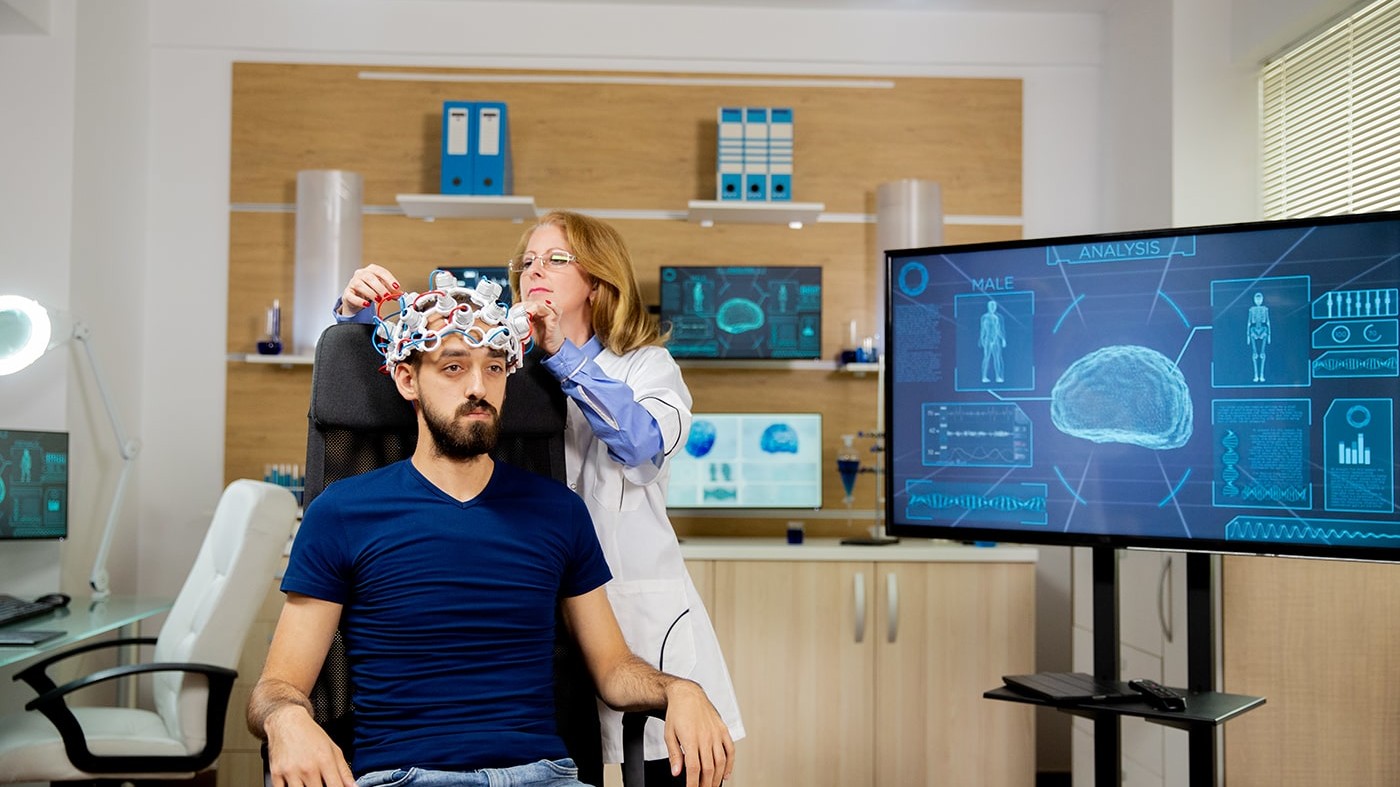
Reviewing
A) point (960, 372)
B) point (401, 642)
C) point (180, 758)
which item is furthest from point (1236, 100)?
point (180, 758)

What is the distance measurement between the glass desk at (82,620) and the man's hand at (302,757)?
1.21 metres

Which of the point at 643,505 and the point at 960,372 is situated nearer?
the point at 643,505

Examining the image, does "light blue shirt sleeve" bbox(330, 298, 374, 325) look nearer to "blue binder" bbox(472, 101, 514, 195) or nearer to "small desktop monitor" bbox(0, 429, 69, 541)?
"small desktop monitor" bbox(0, 429, 69, 541)

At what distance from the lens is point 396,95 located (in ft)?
13.3


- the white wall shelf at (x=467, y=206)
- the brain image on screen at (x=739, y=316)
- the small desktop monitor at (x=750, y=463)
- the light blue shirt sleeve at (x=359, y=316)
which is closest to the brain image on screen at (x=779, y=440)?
the small desktop monitor at (x=750, y=463)

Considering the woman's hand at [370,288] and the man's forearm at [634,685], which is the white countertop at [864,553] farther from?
the woman's hand at [370,288]

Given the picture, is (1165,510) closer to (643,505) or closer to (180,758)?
(643,505)

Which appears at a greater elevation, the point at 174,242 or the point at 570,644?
the point at 174,242

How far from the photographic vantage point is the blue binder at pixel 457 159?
3785mm

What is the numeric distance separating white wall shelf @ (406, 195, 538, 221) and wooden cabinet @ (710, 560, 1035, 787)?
1451mm

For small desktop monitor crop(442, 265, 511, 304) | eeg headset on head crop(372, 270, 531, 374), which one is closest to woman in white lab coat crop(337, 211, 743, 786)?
eeg headset on head crop(372, 270, 531, 374)

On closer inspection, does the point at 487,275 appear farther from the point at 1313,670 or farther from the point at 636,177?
the point at 1313,670

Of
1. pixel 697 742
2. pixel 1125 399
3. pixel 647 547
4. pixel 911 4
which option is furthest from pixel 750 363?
pixel 697 742

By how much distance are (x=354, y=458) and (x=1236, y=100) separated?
10.2 feet
